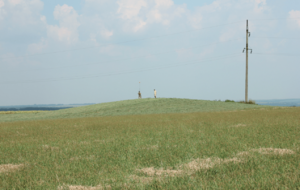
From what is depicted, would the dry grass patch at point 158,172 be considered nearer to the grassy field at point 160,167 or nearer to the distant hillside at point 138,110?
the grassy field at point 160,167

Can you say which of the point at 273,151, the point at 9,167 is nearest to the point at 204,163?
the point at 273,151

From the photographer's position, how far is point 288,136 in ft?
32.8

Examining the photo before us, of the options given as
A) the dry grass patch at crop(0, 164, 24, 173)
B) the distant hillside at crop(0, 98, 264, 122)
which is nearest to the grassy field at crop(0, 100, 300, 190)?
the dry grass patch at crop(0, 164, 24, 173)

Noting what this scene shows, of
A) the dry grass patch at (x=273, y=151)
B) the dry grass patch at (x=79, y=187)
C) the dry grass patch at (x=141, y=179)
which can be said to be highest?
the dry grass patch at (x=273, y=151)

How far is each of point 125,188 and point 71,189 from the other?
1.07 metres

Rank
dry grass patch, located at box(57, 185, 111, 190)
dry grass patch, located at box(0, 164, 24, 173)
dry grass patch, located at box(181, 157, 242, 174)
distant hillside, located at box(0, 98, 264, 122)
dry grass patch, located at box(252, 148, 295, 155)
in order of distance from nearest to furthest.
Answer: dry grass patch, located at box(57, 185, 111, 190)
dry grass patch, located at box(181, 157, 242, 174)
dry grass patch, located at box(0, 164, 24, 173)
dry grass patch, located at box(252, 148, 295, 155)
distant hillside, located at box(0, 98, 264, 122)

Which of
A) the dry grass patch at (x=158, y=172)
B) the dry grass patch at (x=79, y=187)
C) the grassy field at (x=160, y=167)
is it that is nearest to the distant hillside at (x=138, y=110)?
the grassy field at (x=160, y=167)

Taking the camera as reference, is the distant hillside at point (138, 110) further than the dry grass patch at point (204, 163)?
Yes

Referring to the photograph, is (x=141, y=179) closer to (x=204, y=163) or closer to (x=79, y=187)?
(x=79, y=187)

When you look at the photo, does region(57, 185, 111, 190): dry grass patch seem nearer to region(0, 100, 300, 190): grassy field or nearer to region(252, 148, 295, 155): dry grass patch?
region(0, 100, 300, 190): grassy field

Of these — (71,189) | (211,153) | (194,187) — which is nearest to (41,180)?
(71,189)

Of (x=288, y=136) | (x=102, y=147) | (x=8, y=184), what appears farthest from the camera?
(x=288, y=136)

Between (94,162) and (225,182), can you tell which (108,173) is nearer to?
(94,162)

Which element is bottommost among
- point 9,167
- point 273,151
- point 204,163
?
point 9,167
